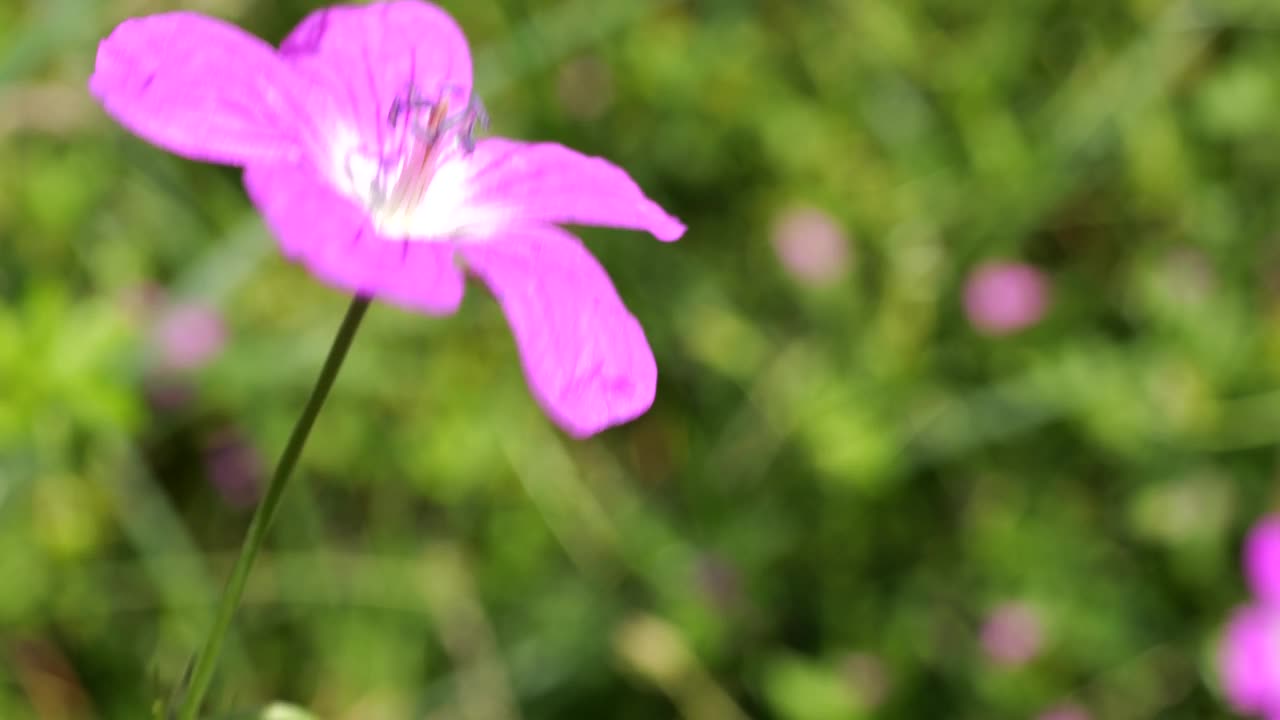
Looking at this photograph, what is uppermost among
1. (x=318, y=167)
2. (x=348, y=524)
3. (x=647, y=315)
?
(x=318, y=167)

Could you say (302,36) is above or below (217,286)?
above

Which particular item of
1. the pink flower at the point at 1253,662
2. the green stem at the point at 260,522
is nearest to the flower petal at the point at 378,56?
the green stem at the point at 260,522

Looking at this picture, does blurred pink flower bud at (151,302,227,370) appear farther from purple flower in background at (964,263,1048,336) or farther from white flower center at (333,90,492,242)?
purple flower in background at (964,263,1048,336)

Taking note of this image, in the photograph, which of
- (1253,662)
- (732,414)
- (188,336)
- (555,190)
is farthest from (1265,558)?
(188,336)

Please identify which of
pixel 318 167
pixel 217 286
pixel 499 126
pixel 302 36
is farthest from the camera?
pixel 499 126

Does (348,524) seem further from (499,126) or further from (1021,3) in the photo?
(1021,3)

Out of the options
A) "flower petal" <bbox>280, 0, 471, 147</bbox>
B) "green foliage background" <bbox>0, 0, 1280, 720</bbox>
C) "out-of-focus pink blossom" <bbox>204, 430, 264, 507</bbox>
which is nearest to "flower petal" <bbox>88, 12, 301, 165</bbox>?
"flower petal" <bbox>280, 0, 471, 147</bbox>

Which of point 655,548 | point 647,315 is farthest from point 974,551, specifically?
point 647,315
